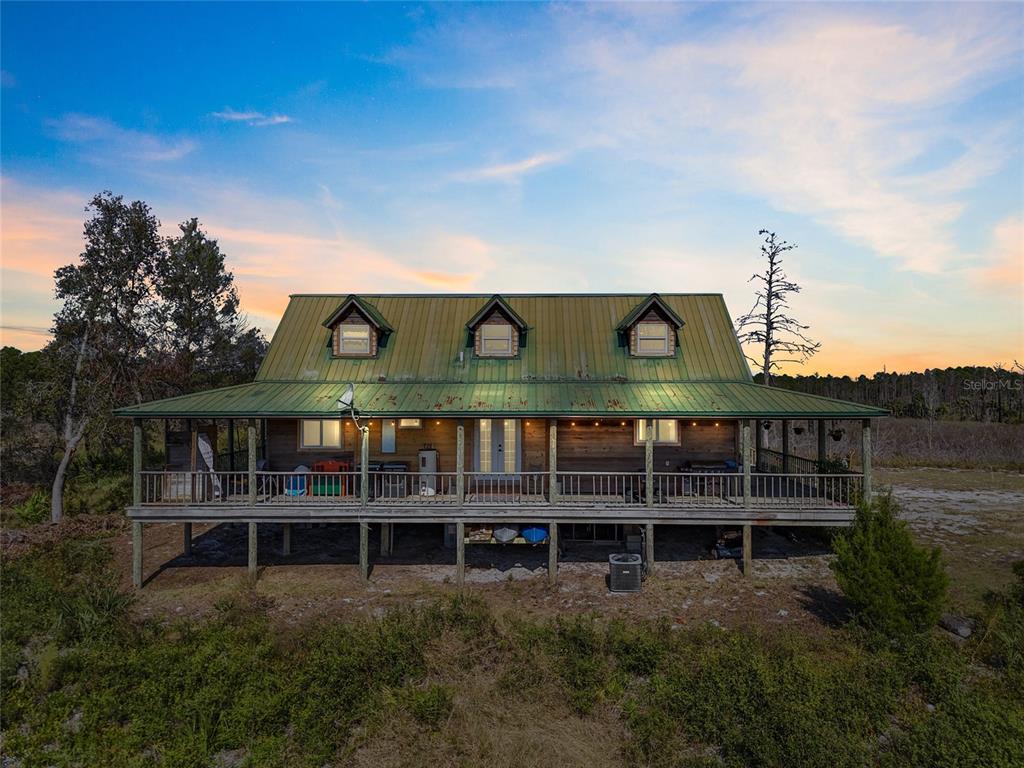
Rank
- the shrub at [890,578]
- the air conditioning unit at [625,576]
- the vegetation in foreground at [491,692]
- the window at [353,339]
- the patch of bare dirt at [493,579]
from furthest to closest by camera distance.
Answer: the window at [353,339], the air conditioning unit at [625,576], the patch of bare dirt at [493,579], the shrub at [890,578], the vegetation in foreground at [491,692]

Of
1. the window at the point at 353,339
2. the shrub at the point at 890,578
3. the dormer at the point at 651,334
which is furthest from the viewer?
the window at the point at 353,339

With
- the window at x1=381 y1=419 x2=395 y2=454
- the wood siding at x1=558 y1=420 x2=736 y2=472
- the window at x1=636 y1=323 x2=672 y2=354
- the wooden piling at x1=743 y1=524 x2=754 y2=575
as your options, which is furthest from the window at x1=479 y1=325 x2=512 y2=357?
the wooden piling at x1=743 y1=524 x2=754 y2=575

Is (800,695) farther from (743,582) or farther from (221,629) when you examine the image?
(221,629)

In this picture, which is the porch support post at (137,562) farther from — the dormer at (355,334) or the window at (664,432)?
the window at (664,432)

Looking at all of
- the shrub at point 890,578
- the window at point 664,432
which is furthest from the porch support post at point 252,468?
the shrub at point 890,578

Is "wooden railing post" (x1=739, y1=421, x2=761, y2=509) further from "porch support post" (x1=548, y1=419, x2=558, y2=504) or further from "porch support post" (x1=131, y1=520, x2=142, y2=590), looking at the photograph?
"porch support post" (x1=131, y1=520, x2=142, y2=590)

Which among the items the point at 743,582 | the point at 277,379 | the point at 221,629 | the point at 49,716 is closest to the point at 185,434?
the point at 277,379
